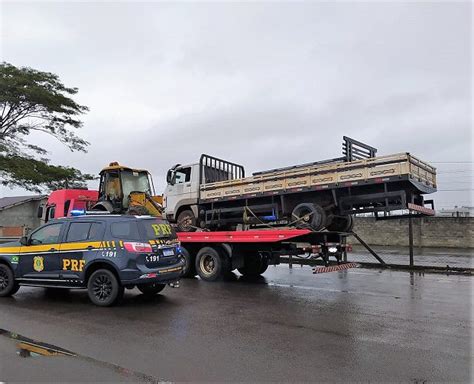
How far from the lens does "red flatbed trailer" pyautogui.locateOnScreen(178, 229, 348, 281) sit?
10.9 m

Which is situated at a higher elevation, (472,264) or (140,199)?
(140,199)

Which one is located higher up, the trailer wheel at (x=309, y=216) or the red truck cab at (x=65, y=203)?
A: the red truck cab at (x=65, y=203)

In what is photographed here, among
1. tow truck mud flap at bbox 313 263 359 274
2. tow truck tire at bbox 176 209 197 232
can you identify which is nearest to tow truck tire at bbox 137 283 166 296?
tow truck mud flap at bbox 313 263 359 274

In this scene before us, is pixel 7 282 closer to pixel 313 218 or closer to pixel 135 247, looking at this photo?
pixel 135 247

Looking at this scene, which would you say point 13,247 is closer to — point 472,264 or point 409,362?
point 409,362

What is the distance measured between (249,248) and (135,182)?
4794mm

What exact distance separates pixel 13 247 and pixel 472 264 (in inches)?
602

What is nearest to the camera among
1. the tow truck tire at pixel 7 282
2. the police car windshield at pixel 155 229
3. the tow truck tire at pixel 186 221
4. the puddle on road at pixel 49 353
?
the puddle on road at pixel 49 353

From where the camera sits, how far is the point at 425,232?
77.3ft

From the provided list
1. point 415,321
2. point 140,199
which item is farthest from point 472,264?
point 140,199

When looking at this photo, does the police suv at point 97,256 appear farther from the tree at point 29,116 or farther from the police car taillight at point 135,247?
the tree at point 29,116

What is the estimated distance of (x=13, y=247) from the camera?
9234 millimetres

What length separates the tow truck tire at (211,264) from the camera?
39.8 ft

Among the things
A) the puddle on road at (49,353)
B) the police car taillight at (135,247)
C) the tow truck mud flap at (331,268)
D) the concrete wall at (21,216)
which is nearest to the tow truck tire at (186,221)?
the tow truck mud flap at (331,268)
